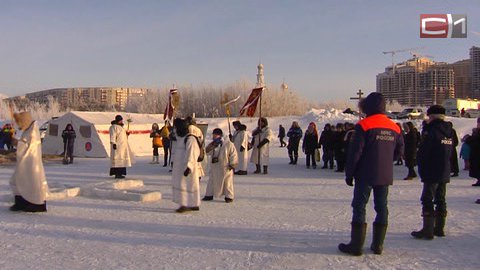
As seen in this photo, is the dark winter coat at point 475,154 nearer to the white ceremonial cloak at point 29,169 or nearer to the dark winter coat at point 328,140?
the dark winter coat at point 328,140

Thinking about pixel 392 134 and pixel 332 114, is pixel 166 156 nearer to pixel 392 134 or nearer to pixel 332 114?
pixel 392 134

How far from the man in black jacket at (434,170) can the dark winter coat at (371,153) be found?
1.06 metres

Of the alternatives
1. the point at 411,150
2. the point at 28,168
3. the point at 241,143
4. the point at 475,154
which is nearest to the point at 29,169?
the point at 28,168

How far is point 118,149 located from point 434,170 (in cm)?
903

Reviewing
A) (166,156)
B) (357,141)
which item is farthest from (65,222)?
(166,156)

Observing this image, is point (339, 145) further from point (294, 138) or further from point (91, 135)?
point (91, 135)

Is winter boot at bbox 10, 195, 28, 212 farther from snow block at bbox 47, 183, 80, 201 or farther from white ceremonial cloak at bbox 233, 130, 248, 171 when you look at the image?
white ceremonial cloak at bbox 233, 130, 248, 171

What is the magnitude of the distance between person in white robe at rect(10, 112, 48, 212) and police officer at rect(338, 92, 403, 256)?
503 cm

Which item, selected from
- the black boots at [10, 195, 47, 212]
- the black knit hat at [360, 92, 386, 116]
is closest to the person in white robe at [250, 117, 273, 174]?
the black boots at [10, 195, 47, 212]

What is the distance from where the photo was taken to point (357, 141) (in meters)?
5.55

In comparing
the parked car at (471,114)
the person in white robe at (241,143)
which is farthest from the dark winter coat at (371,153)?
the parked car at (471,114)

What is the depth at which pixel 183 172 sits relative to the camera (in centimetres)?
812

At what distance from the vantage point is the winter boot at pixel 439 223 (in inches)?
258

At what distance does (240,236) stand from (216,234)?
345 mm
